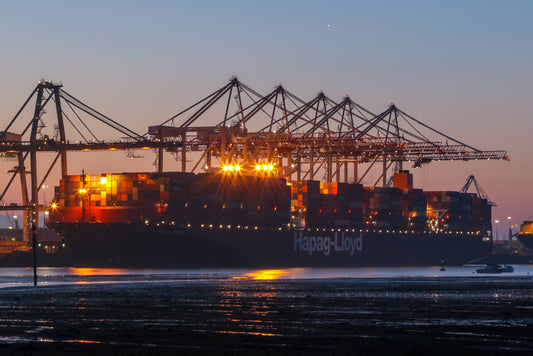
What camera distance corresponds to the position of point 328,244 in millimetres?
115375

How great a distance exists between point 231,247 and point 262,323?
228 ft

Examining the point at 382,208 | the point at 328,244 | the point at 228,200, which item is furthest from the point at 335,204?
the point at 228,200

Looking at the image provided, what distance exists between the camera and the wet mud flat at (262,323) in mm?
25125

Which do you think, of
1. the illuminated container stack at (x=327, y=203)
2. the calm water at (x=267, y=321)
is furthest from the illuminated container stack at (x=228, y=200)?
the calm water at (x=267, y=321)

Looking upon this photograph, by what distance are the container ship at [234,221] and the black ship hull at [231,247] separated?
0.12 m

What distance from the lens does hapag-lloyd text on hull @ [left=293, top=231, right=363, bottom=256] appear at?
110938mm

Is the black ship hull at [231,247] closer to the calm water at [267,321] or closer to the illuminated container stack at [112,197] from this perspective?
the illuminated container stack at [112,197]

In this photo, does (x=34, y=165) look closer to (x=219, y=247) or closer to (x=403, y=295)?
(x=219, y=247)

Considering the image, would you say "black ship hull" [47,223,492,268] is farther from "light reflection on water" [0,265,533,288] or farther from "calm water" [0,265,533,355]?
"calm water" [0,265,533,355]

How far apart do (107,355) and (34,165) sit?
8513 centimetres

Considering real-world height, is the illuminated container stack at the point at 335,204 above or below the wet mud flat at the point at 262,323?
above

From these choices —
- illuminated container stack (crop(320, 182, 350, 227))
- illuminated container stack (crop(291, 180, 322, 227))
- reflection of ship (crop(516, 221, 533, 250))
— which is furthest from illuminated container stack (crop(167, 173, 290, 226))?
reflection of ship (crop(516, 221, 533, 250))

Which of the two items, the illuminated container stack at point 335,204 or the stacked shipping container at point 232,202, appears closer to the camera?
the stacked shipping container at point 232,202

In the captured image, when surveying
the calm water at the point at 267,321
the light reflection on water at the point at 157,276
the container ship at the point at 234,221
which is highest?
the container ship at the point at 234,221
